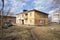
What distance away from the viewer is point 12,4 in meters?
4.03

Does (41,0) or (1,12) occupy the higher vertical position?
(41,0)

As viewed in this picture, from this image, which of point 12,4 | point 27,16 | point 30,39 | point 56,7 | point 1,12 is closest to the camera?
point 1,12

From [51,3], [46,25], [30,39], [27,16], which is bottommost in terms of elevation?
[30,39]

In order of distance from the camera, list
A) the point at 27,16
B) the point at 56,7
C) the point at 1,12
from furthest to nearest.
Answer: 1. the point at 27,16
2. the point at 56,7
3. the point at 1,12

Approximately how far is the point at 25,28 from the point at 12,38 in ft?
3.79

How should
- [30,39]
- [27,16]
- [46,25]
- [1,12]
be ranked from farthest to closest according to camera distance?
[27,16] → [46,25] → [30,39] → [1,12]

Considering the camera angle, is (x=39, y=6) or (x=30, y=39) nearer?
(x=30, y=39)

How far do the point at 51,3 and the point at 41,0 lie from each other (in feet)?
1.47

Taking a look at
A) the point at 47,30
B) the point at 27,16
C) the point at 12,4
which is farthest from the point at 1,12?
the point at 27,16

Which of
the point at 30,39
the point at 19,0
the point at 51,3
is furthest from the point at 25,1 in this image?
the point at 30,39

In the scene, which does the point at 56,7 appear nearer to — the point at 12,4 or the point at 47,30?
the point at 47,30

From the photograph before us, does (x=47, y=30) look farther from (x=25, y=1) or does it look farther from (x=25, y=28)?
(x=25, y=1)

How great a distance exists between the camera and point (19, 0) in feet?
14.5

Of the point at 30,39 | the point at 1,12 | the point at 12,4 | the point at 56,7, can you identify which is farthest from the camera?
the point at 56,7
